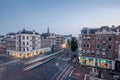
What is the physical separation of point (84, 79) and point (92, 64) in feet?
51.7

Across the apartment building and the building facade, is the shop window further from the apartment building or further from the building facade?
the apartment building

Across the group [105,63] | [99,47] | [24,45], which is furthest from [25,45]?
[105,63]

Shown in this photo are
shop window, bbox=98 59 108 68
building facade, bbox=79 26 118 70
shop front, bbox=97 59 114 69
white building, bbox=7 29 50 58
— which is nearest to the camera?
building facade, bbox=79 26 118 70

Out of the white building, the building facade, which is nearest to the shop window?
the building facade

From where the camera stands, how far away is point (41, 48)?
262 feet

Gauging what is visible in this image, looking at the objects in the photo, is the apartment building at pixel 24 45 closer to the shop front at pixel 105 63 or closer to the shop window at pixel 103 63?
the shop front at pixel 105 63

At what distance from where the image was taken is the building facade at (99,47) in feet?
143

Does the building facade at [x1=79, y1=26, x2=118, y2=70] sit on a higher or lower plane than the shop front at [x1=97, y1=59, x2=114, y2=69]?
higher

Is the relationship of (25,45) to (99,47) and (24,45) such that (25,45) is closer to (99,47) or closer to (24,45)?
(24,45)

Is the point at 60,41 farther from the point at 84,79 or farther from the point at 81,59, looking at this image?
the point at 84,79

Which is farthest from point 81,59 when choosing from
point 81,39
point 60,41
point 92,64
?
point 60,41

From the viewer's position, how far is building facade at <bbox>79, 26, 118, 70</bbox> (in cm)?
4350

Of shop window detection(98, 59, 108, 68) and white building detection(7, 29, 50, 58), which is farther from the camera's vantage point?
white building detection(7, 29, 50, 58)

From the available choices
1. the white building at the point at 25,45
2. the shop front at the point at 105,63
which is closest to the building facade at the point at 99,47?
the shop front at the point at 105,63
